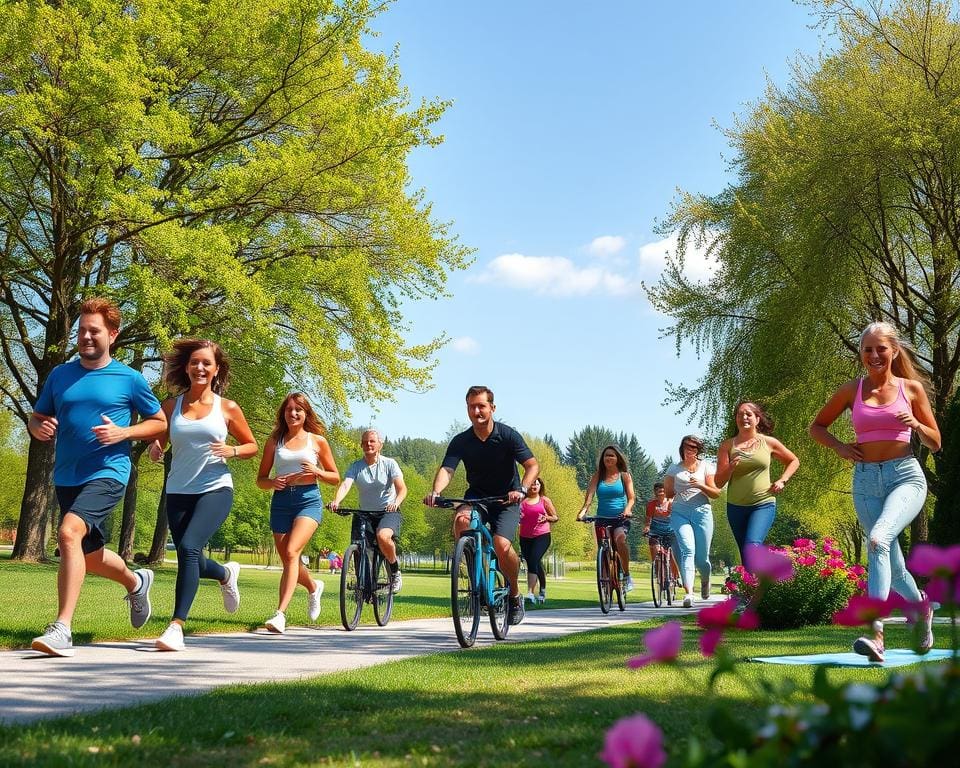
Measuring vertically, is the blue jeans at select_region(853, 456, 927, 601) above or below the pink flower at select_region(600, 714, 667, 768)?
above

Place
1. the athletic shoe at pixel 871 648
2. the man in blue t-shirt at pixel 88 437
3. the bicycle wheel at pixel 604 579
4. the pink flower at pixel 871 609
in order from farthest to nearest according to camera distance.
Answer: the bicycle wheel at pixel 604 579, the man in blue t-shirt at pixel 88 437, the athletic shoe at pixel 871 648, the pink flower at pixel 871 609

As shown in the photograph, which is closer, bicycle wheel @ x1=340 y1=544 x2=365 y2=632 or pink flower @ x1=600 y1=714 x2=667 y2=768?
pink flower @ x1=600 y1=714 x2=667 y2=768

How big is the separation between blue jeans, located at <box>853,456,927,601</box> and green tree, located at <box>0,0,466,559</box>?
13.5m

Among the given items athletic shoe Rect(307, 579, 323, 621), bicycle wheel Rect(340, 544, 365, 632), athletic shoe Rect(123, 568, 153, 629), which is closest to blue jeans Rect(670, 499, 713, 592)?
bicycle wheel Rect(340, 544, 365, 632)

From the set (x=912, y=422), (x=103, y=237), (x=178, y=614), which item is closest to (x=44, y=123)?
(x=103, y=237)

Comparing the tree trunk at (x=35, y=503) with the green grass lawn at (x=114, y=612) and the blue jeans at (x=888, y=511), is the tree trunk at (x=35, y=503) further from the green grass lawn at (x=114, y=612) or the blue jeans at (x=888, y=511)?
the blue jeans at (x=888, y=511)

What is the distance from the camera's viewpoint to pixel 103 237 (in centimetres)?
2295

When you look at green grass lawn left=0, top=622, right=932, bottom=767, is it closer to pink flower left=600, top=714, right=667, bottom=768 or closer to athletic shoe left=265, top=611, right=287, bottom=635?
pink flower left=600, top=714, right=667, bottom=768

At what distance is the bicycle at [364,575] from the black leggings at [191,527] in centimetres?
251

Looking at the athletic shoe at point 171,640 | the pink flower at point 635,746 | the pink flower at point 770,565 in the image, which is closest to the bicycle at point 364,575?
the athletic shoe at point 171,640

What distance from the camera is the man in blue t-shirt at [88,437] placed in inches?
265

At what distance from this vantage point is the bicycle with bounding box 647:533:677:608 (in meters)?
16.8

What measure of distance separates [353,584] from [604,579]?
14.5ft

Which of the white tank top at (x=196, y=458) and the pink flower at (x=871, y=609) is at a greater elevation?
the white tank top at (x=196, y=458)
